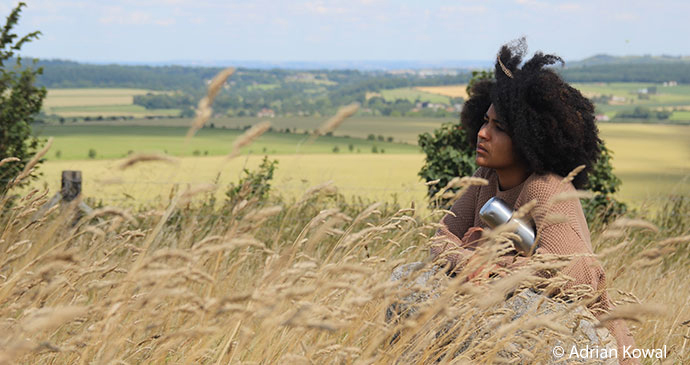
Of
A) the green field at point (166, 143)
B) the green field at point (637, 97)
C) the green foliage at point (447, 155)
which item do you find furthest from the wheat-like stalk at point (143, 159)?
the green field at point (637, 97)

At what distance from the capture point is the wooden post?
684 cm

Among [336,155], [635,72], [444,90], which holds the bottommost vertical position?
[336,155]

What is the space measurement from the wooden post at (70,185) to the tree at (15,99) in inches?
18.0

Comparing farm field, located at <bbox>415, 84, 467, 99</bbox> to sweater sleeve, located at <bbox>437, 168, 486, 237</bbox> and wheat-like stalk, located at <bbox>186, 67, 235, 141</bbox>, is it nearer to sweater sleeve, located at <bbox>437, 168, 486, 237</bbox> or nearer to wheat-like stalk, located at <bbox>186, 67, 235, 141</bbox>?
sweater sleeve, located at <bbox>437, 168, 486, 237</bbox>

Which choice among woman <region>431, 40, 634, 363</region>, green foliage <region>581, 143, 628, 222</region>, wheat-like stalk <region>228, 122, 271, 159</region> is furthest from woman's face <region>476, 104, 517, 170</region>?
green foliage <region>581, 143, 628, 222</region>

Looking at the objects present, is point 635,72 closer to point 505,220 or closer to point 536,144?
point 536,144

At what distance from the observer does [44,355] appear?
2301 mm

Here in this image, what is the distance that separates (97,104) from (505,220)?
2502 inches

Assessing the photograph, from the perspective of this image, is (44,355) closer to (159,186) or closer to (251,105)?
(159,186)

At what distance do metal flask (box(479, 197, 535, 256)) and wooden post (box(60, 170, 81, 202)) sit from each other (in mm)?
5073

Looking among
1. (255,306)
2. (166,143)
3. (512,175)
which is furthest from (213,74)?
(255,306)

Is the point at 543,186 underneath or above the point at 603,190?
above

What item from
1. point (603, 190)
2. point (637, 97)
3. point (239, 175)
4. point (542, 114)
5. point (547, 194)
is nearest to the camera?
point (547, 194)

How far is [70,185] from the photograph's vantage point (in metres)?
6.87
